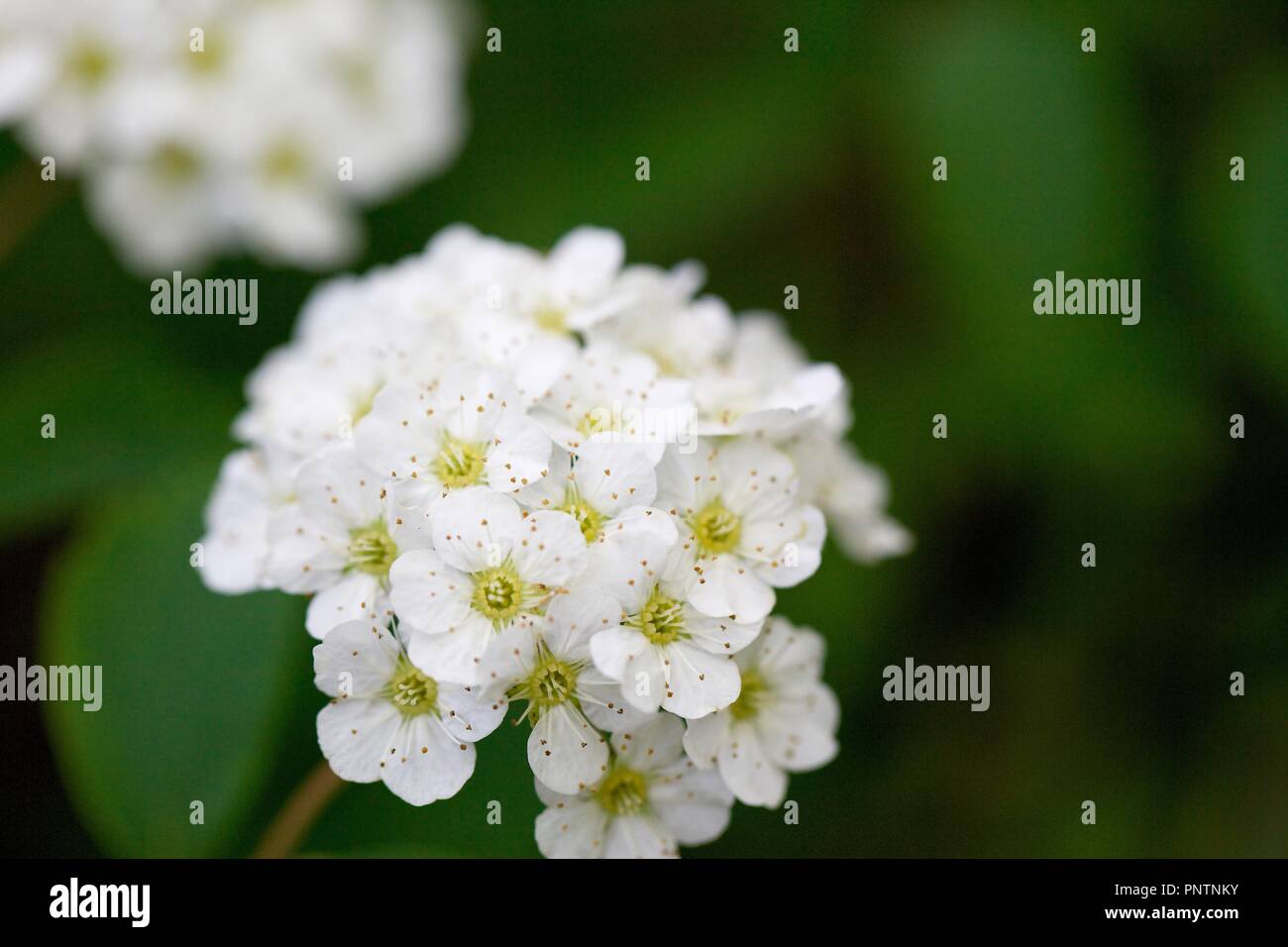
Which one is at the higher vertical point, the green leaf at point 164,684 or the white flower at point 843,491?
the white flower at point 843,491

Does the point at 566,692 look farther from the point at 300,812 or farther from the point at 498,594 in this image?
the point at 300,812

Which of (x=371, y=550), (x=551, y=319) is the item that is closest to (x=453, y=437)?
(x=371, y=550)

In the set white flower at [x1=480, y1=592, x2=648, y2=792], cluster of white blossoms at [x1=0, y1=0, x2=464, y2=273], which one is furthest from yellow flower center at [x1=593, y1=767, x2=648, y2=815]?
cluster of white blossoms at [x1=0, y1=0, x2=464, y2=273]

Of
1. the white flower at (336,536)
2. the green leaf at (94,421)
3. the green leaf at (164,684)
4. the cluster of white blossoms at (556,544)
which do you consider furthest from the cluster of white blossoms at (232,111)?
the white flower at (336,536)

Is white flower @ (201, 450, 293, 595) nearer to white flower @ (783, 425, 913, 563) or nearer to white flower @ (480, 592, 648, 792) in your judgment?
white flower @ (480, 592, 648, 792)

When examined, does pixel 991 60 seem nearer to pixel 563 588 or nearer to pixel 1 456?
pixel 563 588

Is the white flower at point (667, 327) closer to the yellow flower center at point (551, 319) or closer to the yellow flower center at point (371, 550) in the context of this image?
the yellow flower center at point (551, 319)
